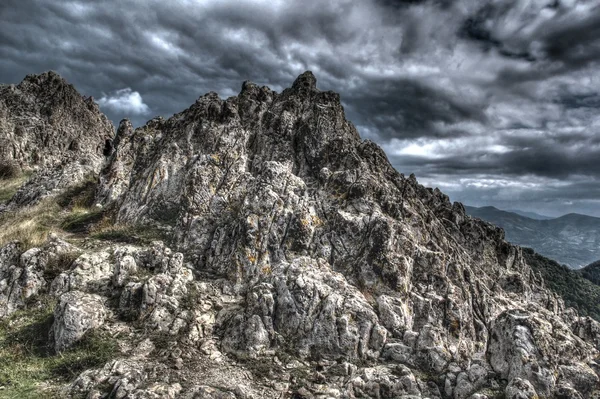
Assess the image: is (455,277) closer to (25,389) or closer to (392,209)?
(392,209)

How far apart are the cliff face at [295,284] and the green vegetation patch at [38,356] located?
2.82ft

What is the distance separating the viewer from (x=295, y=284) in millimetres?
19250

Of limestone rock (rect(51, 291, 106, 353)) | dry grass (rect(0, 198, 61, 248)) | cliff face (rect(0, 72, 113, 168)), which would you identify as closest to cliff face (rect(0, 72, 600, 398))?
limestone rock (rect(51, 291, 106, 353))

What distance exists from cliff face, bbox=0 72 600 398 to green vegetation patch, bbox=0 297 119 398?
2.82 ft

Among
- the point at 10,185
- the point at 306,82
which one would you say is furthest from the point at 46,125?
the point at 306,82

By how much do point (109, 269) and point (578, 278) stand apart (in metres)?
209

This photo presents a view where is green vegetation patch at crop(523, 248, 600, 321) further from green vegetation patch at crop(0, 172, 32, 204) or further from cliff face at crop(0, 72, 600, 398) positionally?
green vegetation patch at crop(0, 172, 32, 204)

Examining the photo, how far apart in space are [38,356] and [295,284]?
12282 millimetres

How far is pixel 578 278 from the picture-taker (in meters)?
167

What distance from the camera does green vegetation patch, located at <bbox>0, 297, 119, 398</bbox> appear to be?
1352 centimetres

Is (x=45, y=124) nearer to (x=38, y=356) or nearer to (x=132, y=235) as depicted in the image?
(x=132, y=235)

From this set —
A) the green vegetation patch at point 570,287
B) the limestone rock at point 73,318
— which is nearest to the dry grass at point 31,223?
the limestone rock at point 73,318

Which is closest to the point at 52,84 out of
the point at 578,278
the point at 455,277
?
the point at 455,277

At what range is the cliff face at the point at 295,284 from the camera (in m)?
15.0
